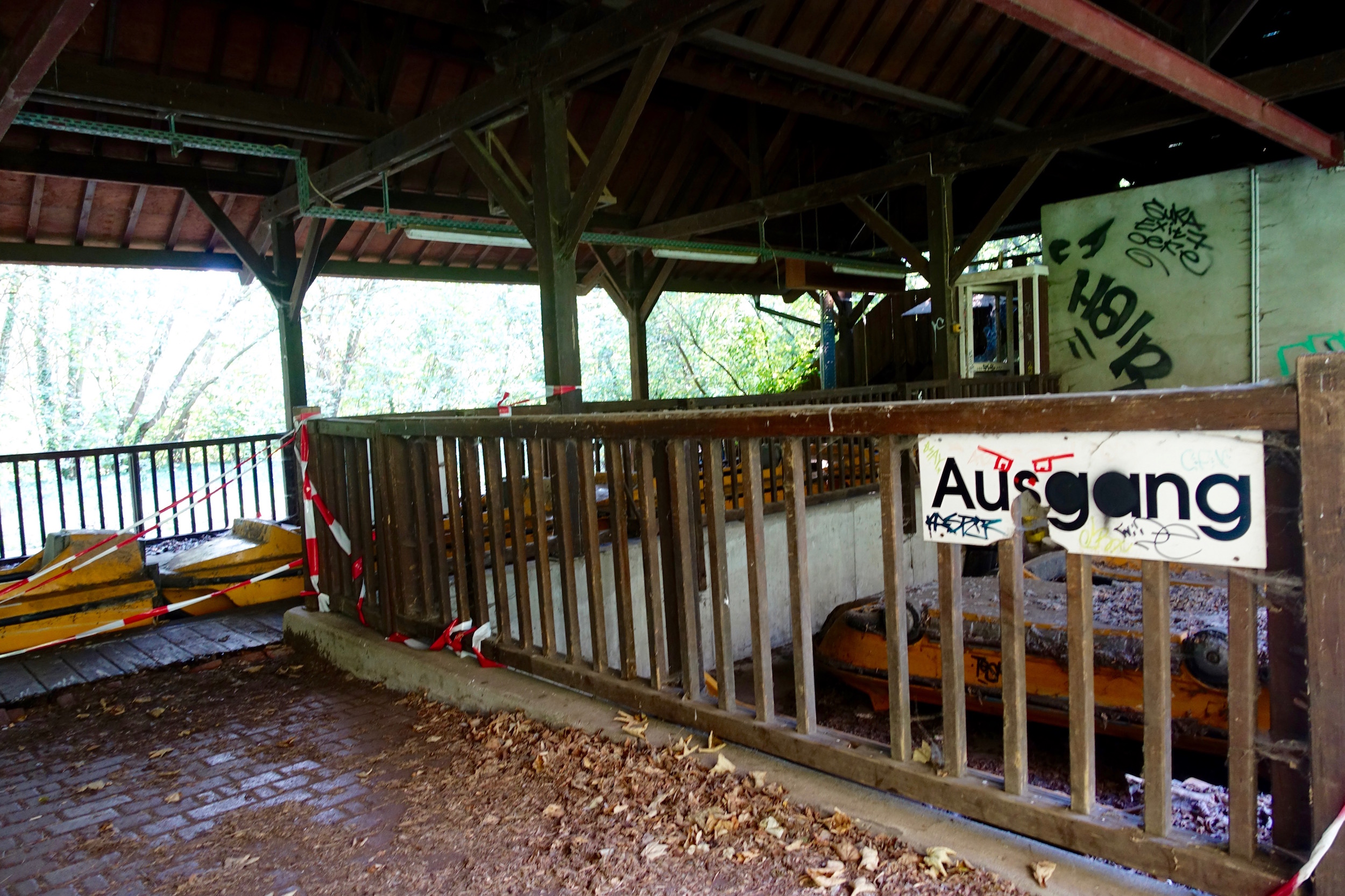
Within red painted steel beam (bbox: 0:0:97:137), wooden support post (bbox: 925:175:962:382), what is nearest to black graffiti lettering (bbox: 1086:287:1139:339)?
wooden support post (bbox: 925:175:962:382)

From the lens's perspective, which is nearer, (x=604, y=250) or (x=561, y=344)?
(x=561, y=344)

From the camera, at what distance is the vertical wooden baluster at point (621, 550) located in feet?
11.0

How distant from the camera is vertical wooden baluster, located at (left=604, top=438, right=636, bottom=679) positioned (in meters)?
3.34

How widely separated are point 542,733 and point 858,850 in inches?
57.2

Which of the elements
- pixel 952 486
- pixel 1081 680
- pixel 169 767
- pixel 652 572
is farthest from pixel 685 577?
pixel 169 767

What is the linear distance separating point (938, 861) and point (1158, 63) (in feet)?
14.8

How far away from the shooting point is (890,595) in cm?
247

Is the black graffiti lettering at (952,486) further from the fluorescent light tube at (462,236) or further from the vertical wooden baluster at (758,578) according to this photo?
the fluorescent light tube at (462,236)

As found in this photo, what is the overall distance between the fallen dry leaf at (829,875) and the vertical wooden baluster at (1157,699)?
75 cm

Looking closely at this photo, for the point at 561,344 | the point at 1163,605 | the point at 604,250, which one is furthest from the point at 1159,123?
the point at 604,250

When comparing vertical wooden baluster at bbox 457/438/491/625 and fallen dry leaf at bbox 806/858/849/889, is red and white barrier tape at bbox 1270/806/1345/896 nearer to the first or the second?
fallen dry leaf at bbox 806/858/849/889

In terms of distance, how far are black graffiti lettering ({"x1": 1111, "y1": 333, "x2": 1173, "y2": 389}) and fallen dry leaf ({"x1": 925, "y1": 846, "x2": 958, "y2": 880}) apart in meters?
9.26

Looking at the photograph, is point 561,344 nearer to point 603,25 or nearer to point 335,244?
point 603,25

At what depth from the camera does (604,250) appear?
1330cm
